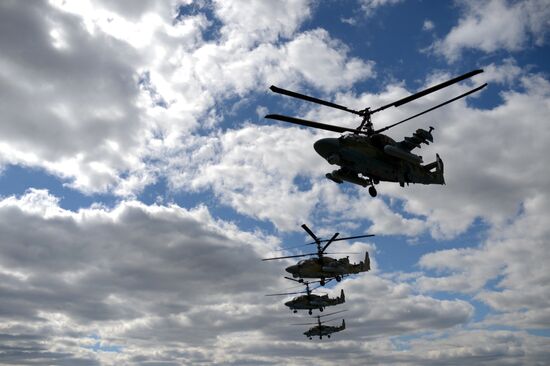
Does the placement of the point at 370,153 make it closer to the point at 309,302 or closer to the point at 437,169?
the point at 437,169

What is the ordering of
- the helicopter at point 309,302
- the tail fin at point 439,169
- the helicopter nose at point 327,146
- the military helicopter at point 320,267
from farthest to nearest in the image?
the helicopter at point 309,302
the military helicopter at point 320,267
the tail fin at point 439,169
the helicopter nose at point 327,146

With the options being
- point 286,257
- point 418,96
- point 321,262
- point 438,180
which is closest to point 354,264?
point 321,262

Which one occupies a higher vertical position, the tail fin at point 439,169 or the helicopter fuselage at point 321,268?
the tail fin at point 439,169

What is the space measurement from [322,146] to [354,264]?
25270 millimetres

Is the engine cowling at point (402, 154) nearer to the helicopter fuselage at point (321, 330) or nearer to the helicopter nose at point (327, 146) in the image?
the helicopter nose at point (327, 146)

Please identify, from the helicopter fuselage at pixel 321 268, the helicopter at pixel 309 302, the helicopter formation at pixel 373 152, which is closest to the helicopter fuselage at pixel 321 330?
the helicopter at pixel 309 302

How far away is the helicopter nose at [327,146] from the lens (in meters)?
26.0

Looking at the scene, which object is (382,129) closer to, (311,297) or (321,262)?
(321,262)

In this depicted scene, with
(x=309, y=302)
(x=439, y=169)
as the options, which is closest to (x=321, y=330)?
(x=309, y=302)

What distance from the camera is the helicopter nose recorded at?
2595 cm

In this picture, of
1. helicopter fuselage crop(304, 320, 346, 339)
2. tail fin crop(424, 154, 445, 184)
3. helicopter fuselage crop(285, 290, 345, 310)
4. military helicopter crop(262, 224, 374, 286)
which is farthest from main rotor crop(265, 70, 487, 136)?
helicopter fuselage crop(304, 320, 346, 339)

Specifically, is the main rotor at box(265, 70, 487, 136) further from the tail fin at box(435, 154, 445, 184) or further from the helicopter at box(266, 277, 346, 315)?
the helicopter at box(266, 277, 346, 315)

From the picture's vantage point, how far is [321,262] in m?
45.2

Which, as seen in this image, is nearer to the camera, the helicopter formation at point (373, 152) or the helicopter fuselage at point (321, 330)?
the helicopter formation at point (373, 152)
